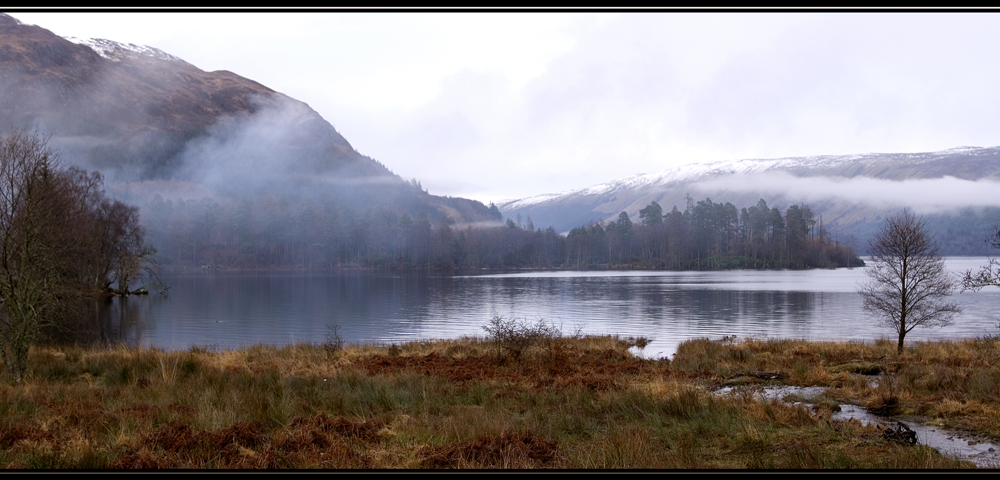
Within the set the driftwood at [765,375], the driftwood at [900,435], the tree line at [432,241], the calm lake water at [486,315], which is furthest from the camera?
the tree line at [432,241]

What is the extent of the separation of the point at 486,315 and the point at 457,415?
3779 centimetres

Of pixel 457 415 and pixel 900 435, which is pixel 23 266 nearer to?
pixel 457 415

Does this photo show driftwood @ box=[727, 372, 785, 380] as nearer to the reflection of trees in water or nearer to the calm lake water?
the calm lake water

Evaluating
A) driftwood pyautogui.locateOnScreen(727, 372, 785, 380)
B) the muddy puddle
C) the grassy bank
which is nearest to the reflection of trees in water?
the grassy bank

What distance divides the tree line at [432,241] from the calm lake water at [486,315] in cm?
8446

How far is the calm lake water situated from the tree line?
84.5 m

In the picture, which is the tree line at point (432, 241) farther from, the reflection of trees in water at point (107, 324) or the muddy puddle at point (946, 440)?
the muddy puddle at point (946, 440)

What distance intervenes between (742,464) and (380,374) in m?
10.2

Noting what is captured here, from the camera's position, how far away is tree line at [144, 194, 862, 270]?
15400cm

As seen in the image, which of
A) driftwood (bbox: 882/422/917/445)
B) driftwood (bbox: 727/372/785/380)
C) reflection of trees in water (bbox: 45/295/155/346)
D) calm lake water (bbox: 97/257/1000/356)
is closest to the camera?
driftwood (bbox: 882/422/917/445)

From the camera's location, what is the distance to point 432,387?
1348 centimetres

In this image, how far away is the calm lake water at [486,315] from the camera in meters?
35.7

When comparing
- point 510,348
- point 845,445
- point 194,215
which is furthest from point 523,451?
point 194,215

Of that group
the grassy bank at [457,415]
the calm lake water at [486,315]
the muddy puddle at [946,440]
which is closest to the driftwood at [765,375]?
the grassy bank at [457,415]
